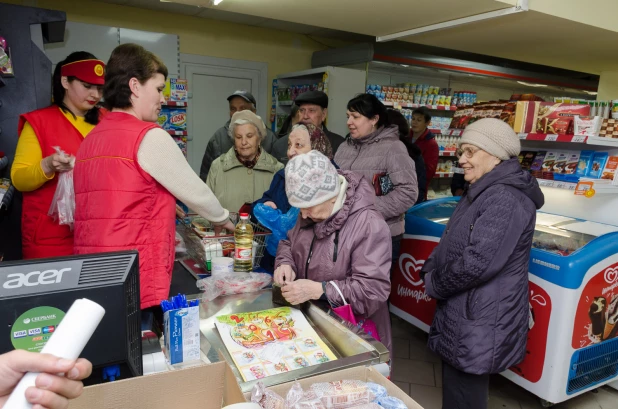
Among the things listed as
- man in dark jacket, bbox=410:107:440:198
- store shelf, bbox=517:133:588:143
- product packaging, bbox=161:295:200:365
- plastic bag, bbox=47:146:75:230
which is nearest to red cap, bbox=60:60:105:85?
plastic bag, bbox=47:146:75:230

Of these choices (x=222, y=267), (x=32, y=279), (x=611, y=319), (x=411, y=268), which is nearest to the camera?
(x=32, y=279)

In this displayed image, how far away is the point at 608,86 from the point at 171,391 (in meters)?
6.00

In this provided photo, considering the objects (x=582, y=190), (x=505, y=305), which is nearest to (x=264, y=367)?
(x=505, y=305)

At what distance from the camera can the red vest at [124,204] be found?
1.60 metres

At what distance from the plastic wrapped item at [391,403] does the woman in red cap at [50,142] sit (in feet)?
6.34

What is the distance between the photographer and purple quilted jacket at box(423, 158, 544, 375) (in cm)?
212

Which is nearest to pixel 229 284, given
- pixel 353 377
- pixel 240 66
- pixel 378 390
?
pixel 353 377

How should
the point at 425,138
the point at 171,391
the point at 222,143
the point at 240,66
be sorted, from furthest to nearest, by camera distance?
the point at 240,66 → the point at 425,138 → the point at 222,143 → the point at 171,391

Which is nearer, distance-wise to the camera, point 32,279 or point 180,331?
point 32,279

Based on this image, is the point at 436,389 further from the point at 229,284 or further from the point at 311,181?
the point at 311,181

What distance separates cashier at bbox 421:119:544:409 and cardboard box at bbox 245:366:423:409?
1142 mm

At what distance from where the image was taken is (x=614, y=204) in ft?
9.87

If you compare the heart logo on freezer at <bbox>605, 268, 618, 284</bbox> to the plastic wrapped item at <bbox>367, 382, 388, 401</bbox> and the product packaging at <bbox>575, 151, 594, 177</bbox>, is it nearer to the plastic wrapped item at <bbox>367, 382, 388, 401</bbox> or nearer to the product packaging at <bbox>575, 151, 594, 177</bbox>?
the product packaging at <bbox>575, 151, 594, 177</bbox>

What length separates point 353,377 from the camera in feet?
3.94
